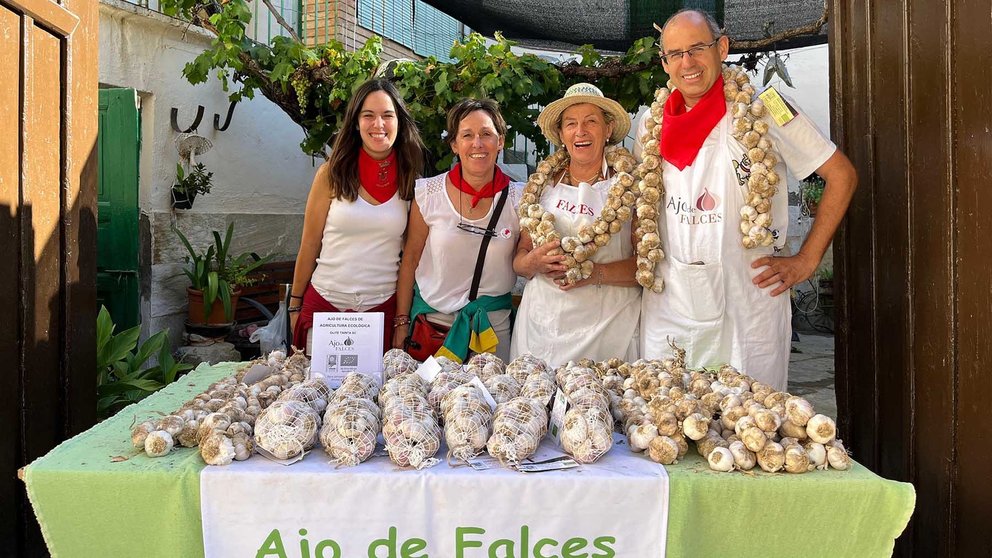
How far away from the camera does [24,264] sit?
2.55 meters

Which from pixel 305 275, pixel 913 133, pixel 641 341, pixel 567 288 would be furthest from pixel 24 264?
pixel 913 133

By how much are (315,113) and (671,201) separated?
3.80 meters

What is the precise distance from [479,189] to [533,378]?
1.44m

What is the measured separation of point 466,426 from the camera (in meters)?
1.70

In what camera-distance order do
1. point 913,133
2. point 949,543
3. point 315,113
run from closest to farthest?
point 949,543
point 913,133
point 315,113

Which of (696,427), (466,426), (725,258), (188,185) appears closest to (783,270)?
(725,258)

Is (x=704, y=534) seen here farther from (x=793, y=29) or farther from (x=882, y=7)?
(x=793, y=29)

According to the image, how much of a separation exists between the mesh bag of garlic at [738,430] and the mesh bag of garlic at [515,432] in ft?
0.80

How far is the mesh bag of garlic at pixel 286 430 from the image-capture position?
5.58 feet

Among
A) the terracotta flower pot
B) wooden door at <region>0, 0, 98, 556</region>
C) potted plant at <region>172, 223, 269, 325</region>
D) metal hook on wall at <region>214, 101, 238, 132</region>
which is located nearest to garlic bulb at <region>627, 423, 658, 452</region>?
wooden door at <region>0, 0, 98, 556</region>

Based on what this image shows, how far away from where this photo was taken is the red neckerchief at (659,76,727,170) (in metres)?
2.61

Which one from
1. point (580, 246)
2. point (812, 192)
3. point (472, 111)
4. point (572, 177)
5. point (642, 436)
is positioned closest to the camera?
point (642, 436)

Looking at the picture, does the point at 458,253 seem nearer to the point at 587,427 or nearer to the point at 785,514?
the point at 587,427

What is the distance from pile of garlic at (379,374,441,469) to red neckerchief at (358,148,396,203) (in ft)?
5.58
